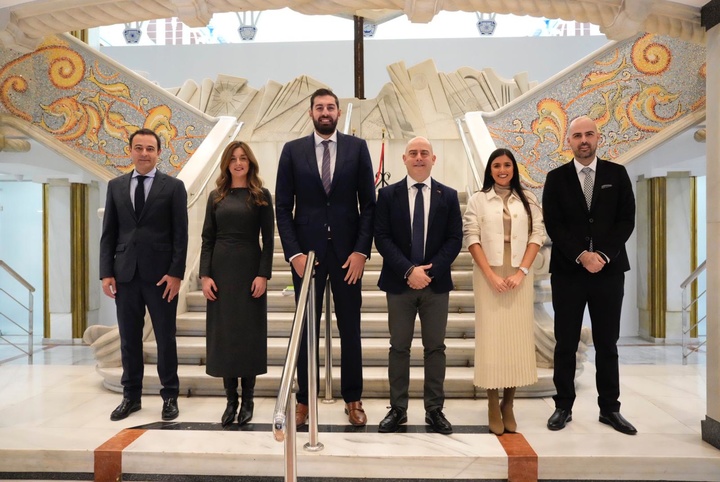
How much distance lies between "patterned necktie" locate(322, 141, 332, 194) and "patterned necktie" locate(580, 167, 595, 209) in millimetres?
1368

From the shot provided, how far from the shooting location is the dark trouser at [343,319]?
3105 millimetres

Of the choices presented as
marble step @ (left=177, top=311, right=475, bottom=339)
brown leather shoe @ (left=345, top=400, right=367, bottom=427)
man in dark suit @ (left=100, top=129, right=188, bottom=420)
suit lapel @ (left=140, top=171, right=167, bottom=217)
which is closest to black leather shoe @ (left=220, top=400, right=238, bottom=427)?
man in dark suit @ (left=100, top=129, right=188, bottom=420)

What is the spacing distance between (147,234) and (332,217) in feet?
3.48

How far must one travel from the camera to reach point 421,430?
122 inches

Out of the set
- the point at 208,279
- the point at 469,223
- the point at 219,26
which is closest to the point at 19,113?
the point at 208,279

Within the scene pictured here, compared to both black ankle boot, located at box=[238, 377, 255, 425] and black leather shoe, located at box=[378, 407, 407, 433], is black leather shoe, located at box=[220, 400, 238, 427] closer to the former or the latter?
black ankle boot, located at box=[238, 377, 255, 425]

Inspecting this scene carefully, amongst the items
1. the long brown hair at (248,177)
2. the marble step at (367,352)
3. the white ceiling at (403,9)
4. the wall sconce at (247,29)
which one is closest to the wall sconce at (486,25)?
the wall sconce at (247,29)

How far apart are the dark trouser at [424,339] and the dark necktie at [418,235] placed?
172mm

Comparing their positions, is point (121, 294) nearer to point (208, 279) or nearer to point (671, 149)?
point (208, 279)

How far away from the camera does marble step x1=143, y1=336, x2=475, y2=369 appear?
13.1 feet

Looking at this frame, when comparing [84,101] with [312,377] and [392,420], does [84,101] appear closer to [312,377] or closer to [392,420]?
[312,377]

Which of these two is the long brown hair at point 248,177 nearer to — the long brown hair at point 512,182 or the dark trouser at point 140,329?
the dark trouser at point 140,329

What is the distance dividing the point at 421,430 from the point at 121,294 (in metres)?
1.82

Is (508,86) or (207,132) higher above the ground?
(508,86)
